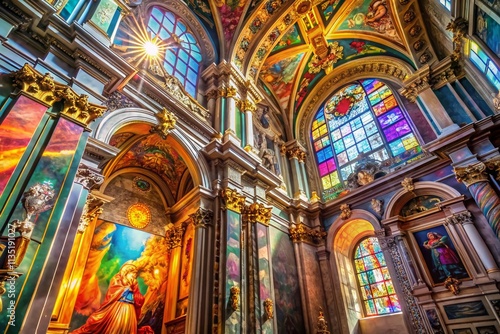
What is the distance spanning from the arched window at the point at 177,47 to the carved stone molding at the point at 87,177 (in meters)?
4.71

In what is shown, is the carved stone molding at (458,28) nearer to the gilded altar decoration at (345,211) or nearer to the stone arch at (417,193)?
the stone arch at (417,193)

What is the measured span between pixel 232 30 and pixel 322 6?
12.5ft

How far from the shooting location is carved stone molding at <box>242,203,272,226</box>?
25.6 ft

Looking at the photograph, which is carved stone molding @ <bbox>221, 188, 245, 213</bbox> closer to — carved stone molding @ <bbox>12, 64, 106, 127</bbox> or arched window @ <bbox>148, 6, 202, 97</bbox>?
carved stone molding @ <bbox>12, 64, 106, 127</bbox>

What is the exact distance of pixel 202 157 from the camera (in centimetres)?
777

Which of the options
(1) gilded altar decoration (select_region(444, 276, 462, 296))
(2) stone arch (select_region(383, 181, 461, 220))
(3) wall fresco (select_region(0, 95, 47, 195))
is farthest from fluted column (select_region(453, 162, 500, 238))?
(3) wall fresco (select_region(0, 95, 47, 195))

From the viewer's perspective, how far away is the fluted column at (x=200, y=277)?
572 cm

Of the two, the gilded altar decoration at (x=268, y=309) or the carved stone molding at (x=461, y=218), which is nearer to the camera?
the gilded altar decoration at (x=268, y=309)

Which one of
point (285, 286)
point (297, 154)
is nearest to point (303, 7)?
point (297, 154)

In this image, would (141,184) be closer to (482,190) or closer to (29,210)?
(29,210)

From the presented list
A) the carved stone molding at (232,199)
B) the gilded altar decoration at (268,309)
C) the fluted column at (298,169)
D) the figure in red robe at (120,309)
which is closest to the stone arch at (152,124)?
the carved stone molding at (232,199)

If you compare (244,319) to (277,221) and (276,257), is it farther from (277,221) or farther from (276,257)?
(277,221)

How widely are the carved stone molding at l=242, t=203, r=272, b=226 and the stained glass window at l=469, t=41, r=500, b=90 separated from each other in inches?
278

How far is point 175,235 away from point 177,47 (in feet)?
20.5
